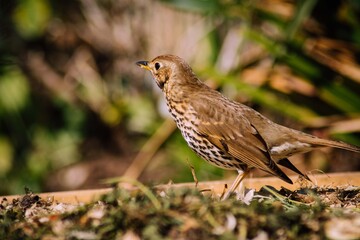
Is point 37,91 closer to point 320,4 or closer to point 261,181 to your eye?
point 320,4

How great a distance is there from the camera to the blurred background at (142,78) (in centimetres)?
536

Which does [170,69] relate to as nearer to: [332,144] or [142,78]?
[332,144]

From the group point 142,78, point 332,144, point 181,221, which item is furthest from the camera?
point 142,78

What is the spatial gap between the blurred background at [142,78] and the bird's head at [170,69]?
1.32m

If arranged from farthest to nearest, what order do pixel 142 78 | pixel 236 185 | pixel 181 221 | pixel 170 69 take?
pixel 142 78 < pixel 170 69 < pixel 236 185 < pixel 181 221

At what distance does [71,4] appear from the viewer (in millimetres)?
7395

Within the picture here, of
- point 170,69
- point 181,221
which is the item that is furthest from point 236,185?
point 170,69

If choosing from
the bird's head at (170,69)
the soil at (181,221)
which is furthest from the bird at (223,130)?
the soil at (181,221)

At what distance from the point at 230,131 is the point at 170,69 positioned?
0.47 metres

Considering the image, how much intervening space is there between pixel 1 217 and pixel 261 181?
1297mm

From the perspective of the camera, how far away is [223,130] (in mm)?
3660

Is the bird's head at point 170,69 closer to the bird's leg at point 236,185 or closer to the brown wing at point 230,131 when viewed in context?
the brown wing at point 230,131

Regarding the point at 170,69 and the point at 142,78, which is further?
the point at 142,78

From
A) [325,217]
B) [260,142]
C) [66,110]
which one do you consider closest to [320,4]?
[260,142]
